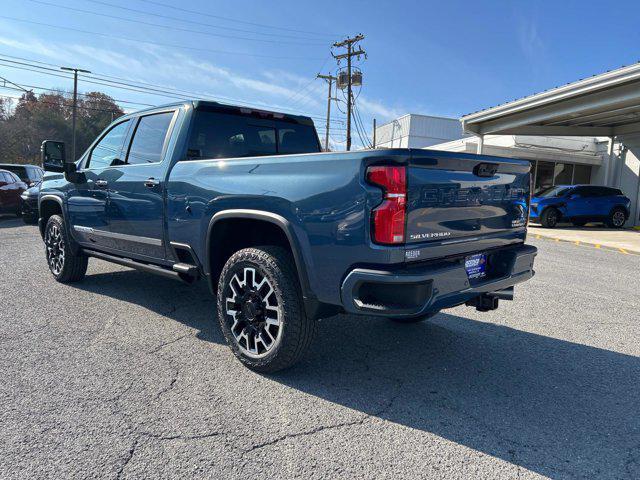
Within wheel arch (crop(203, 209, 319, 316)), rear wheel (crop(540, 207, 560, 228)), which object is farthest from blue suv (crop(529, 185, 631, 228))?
wheel arch (crop(203, 209, 319, 316))

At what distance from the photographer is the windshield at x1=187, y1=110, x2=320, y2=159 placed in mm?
4109

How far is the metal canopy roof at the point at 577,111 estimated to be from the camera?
14.2 metres

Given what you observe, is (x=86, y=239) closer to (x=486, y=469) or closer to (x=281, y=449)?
(x=281, y=449)

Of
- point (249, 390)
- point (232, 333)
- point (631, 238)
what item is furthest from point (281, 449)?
point (631, 238)

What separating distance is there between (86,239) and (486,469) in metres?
4.66

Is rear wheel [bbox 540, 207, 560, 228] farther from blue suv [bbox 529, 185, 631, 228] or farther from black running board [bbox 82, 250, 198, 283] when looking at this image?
black running board [bbox 82, 250, 198, 283]

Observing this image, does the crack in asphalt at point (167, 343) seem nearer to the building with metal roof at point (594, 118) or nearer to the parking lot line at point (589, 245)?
the parking lot line at point (589, 245)

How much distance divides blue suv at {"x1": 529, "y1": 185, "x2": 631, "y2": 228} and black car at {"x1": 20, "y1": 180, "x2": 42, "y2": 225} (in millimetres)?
16017

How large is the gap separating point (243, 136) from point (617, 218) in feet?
59.4

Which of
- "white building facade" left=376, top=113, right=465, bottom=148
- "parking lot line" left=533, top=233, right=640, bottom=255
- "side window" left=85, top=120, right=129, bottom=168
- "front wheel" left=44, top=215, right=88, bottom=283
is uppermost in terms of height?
"white building facade" left=376, top=113, right=465, bottom=148

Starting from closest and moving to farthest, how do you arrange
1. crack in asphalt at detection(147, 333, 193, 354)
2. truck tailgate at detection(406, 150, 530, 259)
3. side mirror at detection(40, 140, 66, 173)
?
truck tailgate at detection(406, 150, 530, 259) → crack in asphalt at detection(147, 333, 193, 354) → side mirror at detection(40, 140, 66, 173)

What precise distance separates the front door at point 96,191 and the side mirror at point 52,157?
0.75 feet

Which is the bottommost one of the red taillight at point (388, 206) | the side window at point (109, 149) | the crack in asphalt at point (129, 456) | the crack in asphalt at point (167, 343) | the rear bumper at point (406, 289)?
the crack in asphalt at point (129, 456)

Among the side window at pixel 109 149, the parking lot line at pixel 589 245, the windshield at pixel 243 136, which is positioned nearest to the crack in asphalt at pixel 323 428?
the windshield at pixel 243 136
